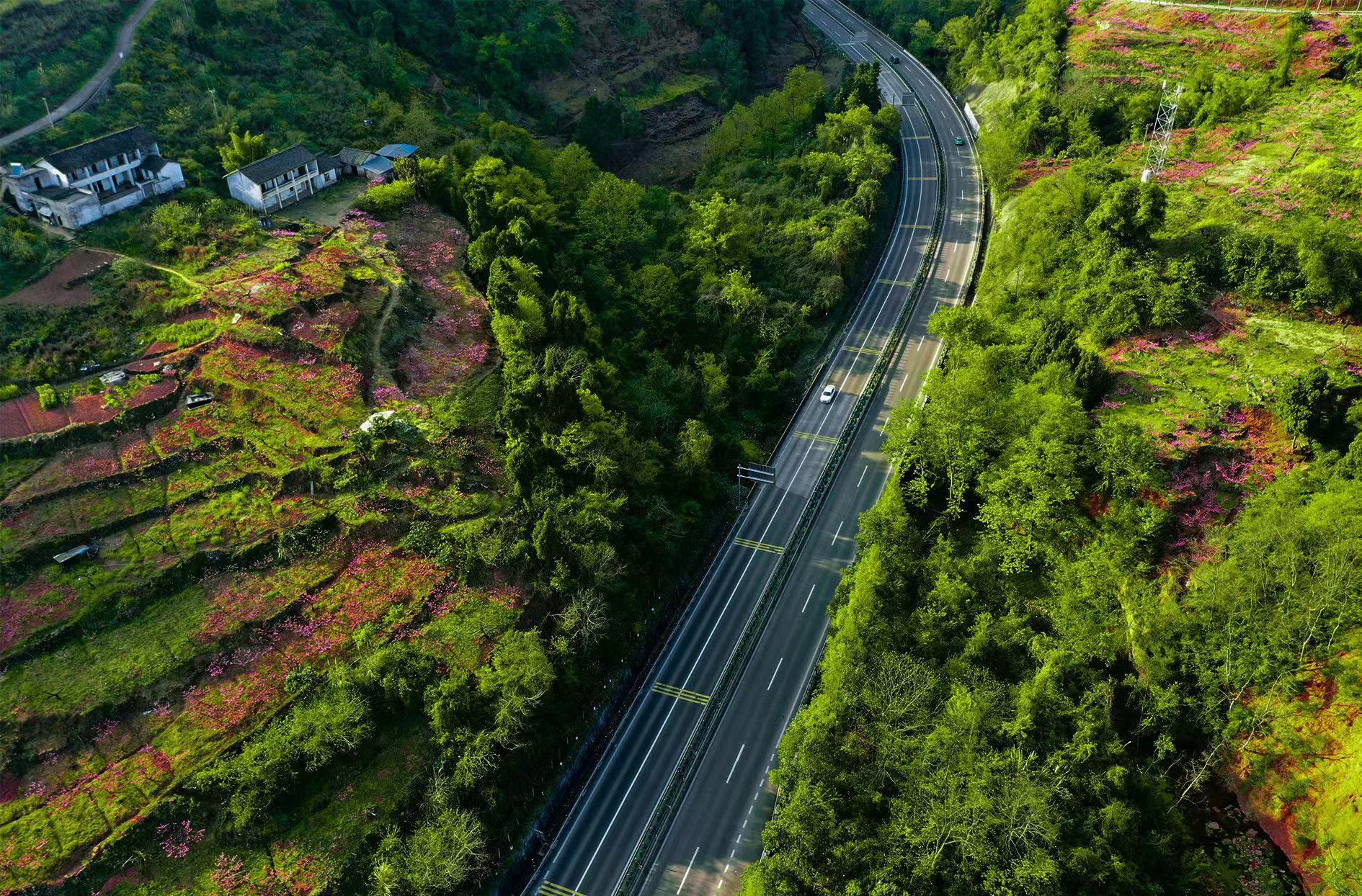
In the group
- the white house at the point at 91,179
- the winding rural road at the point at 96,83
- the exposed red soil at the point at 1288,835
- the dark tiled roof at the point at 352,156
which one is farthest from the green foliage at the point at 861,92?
the exposed red soil at the point at 1288,835

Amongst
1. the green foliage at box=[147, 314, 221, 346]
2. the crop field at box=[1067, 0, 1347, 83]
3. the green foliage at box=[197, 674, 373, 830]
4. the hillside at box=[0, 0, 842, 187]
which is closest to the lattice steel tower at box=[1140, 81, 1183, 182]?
the crop field at box=[1067, 0, 1347, 83]

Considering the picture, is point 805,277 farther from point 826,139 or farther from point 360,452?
point 360,452

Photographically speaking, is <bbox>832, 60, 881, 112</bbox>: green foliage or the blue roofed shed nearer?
the blue roofed shed

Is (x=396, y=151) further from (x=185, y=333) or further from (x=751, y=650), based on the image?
(x=751, y=650)

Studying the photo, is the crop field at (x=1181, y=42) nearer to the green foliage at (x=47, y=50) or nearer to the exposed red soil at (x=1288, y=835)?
the exposed red soil at (x=1288, y=835)

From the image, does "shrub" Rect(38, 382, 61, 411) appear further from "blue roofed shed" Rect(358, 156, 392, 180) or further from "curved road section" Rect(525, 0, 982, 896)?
"curved road section" Rect(525, 0, 982, 896)

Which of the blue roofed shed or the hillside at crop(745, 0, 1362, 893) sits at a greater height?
the blue roofed shed
